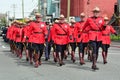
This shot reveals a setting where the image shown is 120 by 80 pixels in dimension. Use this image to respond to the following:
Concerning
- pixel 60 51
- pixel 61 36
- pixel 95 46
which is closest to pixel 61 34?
pixel 61 36

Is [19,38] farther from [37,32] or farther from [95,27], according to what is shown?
[95,27]

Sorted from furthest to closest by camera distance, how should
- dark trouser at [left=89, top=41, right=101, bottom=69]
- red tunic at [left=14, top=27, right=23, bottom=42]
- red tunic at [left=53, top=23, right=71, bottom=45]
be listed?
red tunic at [left=14, top=27, right=23, bottom=42] < red tunic at [left=53, top=23, right=71, bottom=45] < dark trouser at [left=89, top=41, right=101, bottom=69]

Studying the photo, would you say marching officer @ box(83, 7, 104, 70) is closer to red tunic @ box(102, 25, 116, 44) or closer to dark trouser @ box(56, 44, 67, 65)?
dark trouser @ box(56, 44, 67, 65)

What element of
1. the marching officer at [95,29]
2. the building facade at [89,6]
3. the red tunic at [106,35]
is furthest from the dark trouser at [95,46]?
the building facade at [89,6]

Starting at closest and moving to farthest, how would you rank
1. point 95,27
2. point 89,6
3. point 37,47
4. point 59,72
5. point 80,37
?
point 59,72 < point 95,27 < point 37,47 < point 80,37 < point 89,6

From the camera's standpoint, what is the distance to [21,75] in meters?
14.8

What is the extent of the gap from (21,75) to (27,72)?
0.88 m

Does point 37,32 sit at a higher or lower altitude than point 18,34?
higher

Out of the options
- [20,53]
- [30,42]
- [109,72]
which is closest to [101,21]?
[109,72]

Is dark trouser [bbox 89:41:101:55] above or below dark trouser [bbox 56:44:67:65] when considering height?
above

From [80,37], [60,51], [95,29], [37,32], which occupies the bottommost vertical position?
[60,51]

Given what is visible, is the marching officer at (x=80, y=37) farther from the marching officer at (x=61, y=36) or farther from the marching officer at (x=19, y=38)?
the marching officer at (x=19, y=38)

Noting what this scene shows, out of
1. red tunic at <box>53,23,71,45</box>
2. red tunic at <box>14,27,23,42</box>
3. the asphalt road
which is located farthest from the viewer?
red tunic at <box>14,27,23,42</box>

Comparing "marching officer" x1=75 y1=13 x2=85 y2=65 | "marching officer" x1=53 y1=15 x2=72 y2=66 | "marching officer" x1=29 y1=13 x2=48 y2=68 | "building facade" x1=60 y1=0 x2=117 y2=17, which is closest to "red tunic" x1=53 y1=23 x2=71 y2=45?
"marching officer" x1=53 y1=15 x2=72 y2=66
